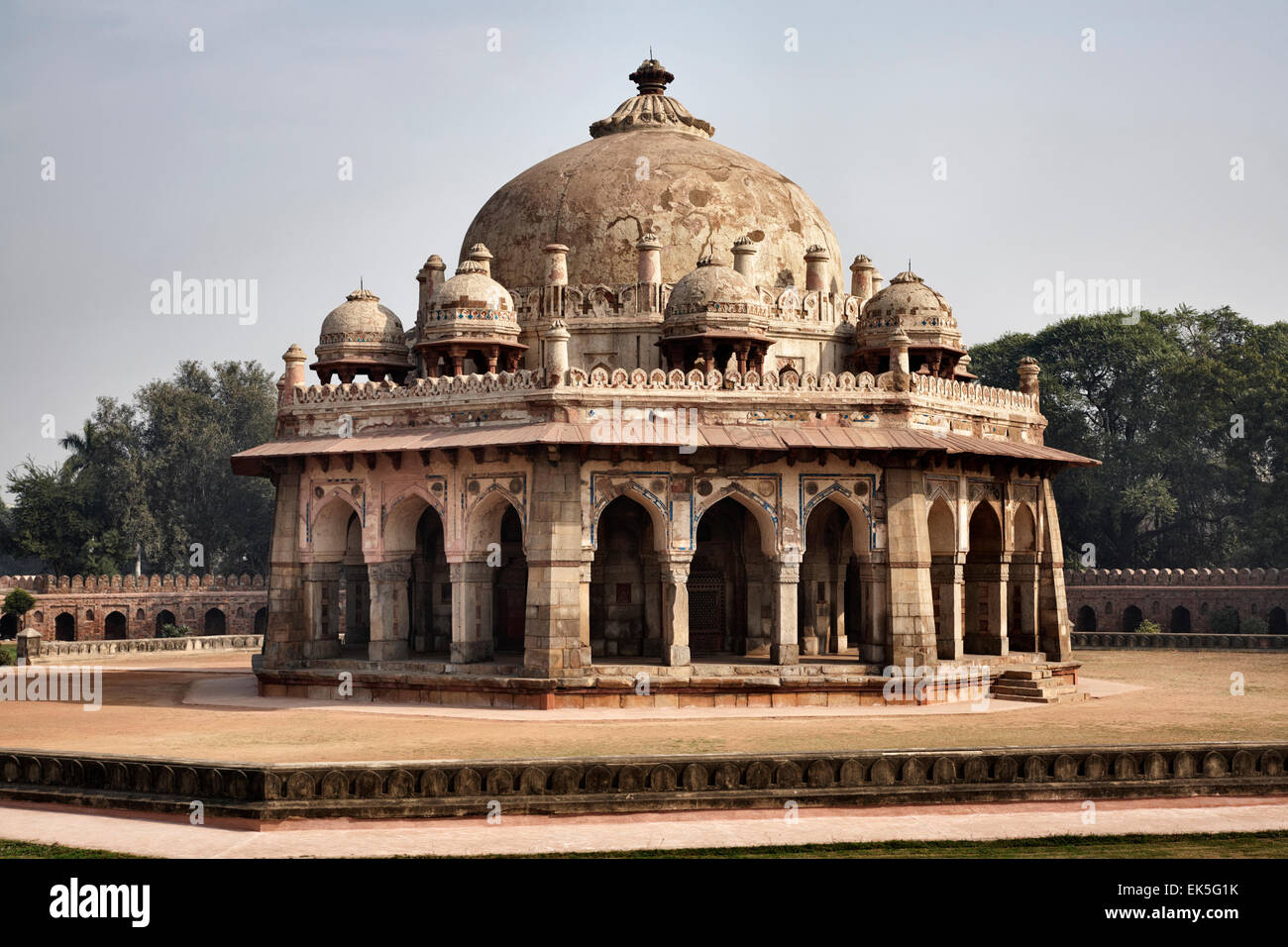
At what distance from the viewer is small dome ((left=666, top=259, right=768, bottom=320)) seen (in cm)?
3159

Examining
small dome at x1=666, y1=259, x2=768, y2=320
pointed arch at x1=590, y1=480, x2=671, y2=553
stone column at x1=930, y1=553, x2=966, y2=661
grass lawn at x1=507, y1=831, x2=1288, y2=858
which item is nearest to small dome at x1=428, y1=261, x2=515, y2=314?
small dome at x1=666, y1=259, x2=768, y2=320

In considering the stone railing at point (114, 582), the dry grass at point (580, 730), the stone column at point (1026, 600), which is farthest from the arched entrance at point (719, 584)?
the stone railing at point (114, 582)

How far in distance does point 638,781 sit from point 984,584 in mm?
18280

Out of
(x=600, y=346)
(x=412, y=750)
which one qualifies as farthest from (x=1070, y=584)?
(x=412, y=750)

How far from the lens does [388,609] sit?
3161 cm

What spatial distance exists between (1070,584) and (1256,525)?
8.43 m

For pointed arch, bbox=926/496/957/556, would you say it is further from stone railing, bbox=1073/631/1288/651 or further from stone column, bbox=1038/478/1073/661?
stone railing, bbox=1073/631/1288/651

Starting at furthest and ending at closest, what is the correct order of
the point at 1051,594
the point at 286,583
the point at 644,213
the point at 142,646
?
the point at 142,646
the point at 644,213
the point at 1051,594
the point at 286,583

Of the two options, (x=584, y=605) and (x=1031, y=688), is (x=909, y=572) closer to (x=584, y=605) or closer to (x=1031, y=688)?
(x=1031, y=688)

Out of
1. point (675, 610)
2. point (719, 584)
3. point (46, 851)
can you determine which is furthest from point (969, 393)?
point (46, 851)

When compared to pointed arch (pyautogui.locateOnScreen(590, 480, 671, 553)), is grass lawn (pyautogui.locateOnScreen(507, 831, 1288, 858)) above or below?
below

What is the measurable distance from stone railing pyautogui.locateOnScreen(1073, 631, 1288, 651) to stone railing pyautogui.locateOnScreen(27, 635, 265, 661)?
27588 mm
